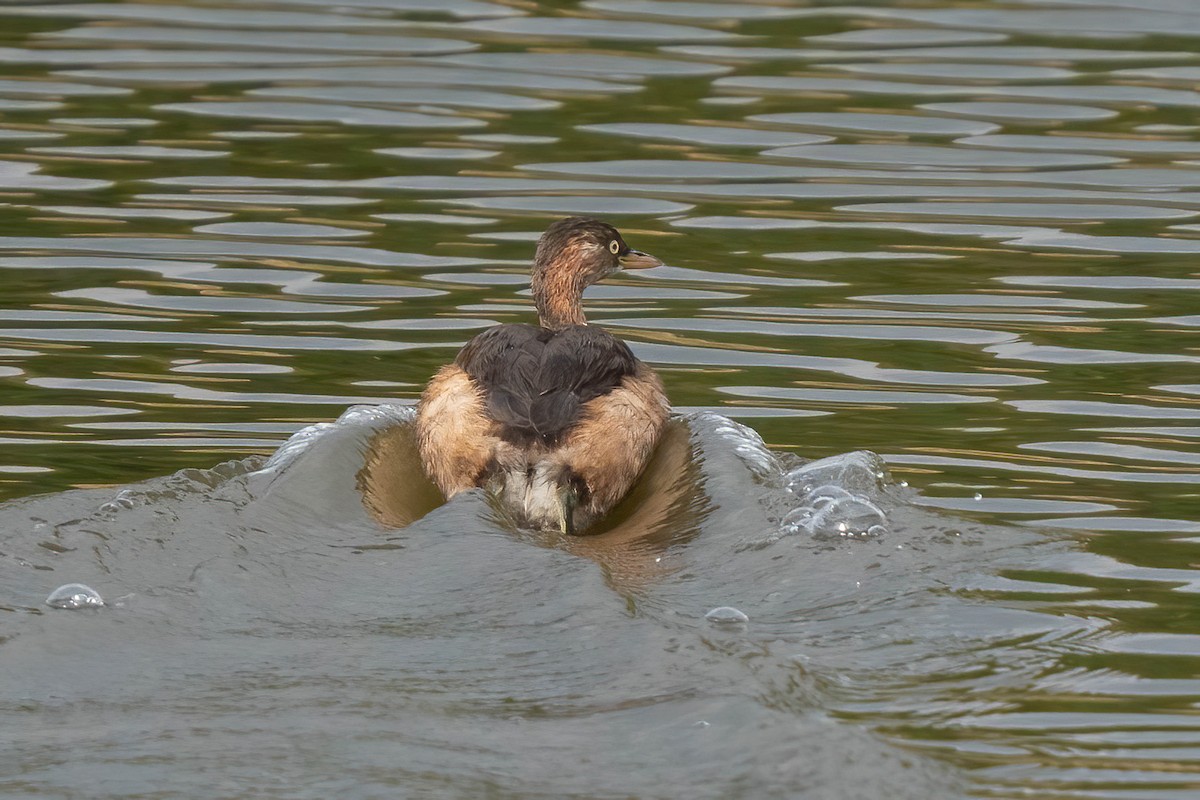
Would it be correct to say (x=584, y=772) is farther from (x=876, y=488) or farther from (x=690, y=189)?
(x=690, y=189)

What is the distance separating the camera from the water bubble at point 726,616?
6.68 m

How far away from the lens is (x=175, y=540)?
7.45 meters

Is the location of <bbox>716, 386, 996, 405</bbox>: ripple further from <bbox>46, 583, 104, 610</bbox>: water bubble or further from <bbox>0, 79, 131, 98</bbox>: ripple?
<bbox>0, 79, 131, 98</bbox>: ripple

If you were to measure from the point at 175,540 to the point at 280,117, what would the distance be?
885 cm

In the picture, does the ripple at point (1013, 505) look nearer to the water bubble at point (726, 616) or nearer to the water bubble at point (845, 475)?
the water bubble at point (845, 475)

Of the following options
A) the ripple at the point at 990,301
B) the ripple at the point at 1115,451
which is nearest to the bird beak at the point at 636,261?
the ripple at the point at 990,301

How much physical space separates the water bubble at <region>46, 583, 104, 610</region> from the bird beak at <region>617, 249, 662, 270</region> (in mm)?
4667

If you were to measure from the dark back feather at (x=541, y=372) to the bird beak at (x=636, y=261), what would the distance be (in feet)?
6.36

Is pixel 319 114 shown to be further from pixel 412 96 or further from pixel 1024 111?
pixel 1024 111

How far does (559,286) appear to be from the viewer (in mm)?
10484

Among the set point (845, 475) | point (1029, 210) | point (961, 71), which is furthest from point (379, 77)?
point (845, 475)

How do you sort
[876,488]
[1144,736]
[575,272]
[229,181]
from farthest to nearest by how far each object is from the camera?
[229,181] < [575,272] < [876,488] < [1144,736]

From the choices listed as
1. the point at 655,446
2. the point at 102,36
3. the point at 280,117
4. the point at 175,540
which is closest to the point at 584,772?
the point at 175,540

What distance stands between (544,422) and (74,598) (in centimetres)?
223
